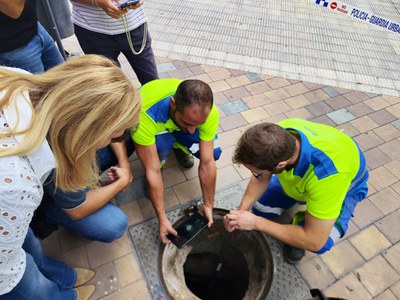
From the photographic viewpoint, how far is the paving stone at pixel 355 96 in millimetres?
3871

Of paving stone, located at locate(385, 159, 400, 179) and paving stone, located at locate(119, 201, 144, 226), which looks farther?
paving stone, located at locate(385, 159, 400, 179)

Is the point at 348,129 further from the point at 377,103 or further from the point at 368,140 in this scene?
the point at 377,103

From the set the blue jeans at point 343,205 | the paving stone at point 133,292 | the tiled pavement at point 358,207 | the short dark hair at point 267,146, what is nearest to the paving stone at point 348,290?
the tiled pavement at point 358,207

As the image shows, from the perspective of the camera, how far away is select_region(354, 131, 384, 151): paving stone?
331cm

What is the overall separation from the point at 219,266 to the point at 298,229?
133 centimetres

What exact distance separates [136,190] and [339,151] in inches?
64.5

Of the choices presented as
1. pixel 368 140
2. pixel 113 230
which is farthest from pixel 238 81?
pixel 113 230

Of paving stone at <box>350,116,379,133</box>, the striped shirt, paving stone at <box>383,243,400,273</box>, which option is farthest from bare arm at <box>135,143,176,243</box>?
paving stone at <box>350,116,379,133</box>

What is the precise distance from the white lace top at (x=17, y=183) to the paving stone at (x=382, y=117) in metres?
3.65

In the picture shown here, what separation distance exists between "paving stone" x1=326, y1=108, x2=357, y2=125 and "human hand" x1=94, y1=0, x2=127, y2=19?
257cm

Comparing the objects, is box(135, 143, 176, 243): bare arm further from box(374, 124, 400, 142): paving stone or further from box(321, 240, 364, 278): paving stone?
box(374, 124, 400, 142): paving stone

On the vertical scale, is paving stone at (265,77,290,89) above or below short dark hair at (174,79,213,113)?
below

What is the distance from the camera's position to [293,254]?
2.25 m

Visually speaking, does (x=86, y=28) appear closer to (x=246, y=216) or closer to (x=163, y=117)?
(x=163, y=117)
